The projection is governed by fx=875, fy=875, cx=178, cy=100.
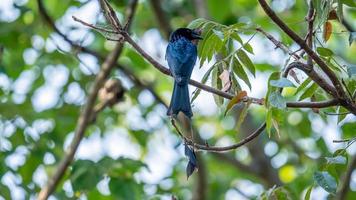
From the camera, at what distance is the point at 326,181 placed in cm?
266

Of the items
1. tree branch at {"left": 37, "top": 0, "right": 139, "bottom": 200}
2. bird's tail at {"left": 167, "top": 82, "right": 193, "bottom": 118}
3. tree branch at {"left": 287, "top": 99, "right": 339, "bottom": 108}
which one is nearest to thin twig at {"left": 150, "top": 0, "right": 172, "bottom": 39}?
tree branch at {"left": 37, "top": 0, "right": 139, "bottom": 200}

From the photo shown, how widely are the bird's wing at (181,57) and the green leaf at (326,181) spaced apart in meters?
0.72

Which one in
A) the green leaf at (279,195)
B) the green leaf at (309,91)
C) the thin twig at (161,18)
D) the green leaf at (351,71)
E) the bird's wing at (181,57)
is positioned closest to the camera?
the green leaf at (351,71)

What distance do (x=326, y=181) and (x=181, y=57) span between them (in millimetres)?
945

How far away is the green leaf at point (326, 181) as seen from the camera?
8.64 feet

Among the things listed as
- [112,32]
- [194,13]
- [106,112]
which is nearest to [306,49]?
[112,32]

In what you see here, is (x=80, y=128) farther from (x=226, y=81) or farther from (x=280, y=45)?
(x=280, y=45)

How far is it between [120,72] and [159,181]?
0.84 meters

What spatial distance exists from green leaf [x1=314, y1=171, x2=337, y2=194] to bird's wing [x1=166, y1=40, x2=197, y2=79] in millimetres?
717

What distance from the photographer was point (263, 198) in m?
3.09

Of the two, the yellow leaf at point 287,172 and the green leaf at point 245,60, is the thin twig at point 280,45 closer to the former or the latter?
the green leaf at point 245,60

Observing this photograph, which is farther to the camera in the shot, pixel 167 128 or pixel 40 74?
pixel 167 128

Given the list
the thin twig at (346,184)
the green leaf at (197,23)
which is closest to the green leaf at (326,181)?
the green leaf at (197,23)

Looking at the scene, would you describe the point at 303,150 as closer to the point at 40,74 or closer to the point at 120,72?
the point at 120,72
